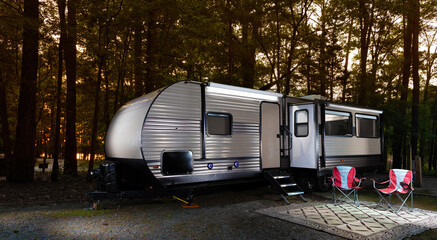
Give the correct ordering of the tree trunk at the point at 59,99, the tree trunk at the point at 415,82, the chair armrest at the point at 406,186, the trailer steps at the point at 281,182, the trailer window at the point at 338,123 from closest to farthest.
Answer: the chair armrest at the point at 406,186
the trailer steps at the point at 281,182
the trailer window at the point at 338,123
the tree trunk at the point at 59,99
the tree trunk at the point at 415,82

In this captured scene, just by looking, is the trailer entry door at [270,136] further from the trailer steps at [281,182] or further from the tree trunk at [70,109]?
the tree trunk at [70,109]

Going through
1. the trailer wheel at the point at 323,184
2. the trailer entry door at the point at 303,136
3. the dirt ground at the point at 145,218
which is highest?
the trailer entry door at the point at 303,136

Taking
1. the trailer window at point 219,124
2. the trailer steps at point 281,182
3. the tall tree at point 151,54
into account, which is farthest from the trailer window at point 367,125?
the tall tree at point 151,54

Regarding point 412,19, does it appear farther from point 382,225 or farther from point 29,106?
point 29,106

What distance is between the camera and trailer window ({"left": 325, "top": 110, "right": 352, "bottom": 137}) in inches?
367

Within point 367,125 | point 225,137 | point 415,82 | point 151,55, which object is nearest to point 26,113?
point 151,55

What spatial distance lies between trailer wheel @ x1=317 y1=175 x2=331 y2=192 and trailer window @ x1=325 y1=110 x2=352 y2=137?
145 cm

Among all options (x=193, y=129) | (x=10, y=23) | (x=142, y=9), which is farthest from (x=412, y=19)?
(x=10, y=23)

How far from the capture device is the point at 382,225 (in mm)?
5527

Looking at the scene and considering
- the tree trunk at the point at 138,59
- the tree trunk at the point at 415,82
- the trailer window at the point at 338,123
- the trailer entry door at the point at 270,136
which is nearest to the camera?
the trailer entry door at the point at 270,136

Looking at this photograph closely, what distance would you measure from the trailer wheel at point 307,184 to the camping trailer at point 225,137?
12mm

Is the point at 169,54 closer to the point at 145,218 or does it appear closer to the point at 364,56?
the point at 145,218

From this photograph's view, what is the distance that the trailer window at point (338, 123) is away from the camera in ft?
30.6

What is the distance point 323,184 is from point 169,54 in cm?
871
